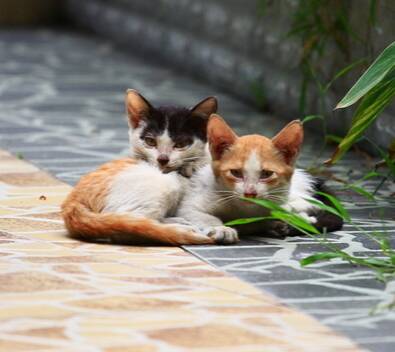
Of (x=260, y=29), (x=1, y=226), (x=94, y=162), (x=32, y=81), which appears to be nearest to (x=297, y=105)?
(x=260, y=29)

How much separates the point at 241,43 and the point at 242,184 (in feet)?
16.7

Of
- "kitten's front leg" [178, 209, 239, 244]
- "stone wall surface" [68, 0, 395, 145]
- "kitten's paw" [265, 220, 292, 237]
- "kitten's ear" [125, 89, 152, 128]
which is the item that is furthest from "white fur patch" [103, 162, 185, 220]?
"stone wall surface" [68, 0, 395, 145]

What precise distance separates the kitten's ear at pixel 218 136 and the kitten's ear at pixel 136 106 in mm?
434

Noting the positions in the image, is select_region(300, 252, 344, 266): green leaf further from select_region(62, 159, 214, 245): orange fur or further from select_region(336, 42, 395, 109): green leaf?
select_region(336, 42, 395, 109): green leaf

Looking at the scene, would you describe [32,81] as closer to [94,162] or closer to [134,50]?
[134,50]

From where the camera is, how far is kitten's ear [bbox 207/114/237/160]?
5.30 metres

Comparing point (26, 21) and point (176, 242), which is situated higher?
point (176, 242)

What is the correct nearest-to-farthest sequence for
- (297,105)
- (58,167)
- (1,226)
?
(1,226) → (58,167) → (297,105)

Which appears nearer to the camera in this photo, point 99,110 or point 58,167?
point 58,167

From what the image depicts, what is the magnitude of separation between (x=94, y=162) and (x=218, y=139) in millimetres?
2024

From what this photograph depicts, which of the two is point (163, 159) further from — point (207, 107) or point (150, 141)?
point (207, 107)

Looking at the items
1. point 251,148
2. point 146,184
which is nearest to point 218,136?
point 251,148

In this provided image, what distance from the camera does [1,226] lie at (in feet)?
18.2

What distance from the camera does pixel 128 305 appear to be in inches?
168
